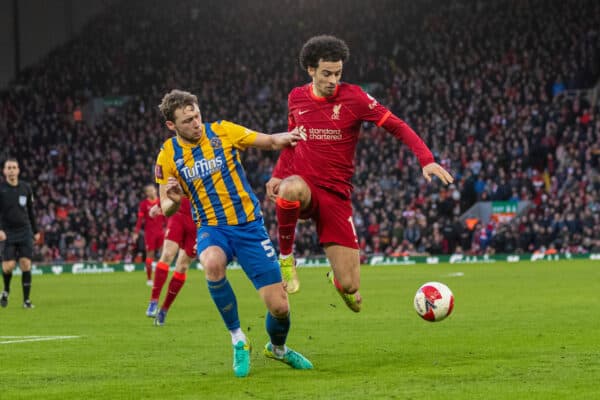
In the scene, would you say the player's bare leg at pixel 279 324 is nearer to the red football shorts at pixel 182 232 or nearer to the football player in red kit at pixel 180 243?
the football player in red kit at pixel 180 243

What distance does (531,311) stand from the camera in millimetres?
13836

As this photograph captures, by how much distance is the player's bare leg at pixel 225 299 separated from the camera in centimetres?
799

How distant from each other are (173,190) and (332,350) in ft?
8.48

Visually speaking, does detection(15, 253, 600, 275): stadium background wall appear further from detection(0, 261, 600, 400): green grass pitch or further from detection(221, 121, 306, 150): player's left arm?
detection(221, 121, 306, 150): player's left arm

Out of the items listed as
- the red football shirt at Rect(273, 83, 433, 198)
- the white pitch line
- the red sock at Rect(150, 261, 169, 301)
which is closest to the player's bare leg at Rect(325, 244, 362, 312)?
the red football shirt at Rect(273, 83, 433, 198)

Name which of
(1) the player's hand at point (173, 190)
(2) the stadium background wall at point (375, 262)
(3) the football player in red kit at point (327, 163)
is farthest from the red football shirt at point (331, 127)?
(2) the stadium background wall at point (375, 262)

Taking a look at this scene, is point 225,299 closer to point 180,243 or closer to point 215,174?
point 215,174

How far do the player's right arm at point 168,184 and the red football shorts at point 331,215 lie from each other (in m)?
1.45

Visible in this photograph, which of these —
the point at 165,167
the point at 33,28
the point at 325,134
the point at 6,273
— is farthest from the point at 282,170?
the point at 33,28

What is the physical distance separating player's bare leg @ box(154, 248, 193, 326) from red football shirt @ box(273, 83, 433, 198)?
4.50 meters

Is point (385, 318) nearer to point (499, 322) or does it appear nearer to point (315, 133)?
point (499, 322)

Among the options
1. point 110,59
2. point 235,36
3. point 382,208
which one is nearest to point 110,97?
point 110,59

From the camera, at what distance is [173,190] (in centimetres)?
820

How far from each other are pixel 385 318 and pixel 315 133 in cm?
487
